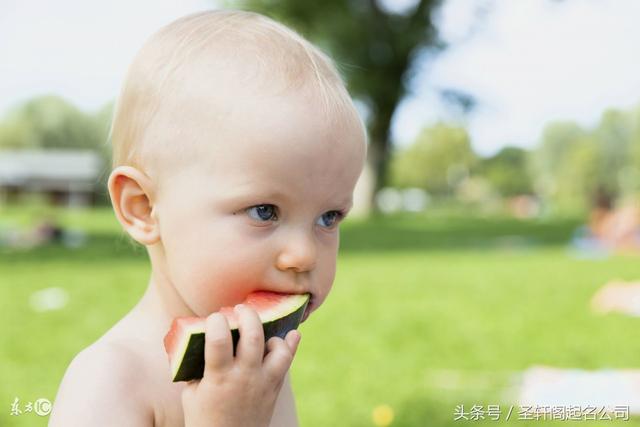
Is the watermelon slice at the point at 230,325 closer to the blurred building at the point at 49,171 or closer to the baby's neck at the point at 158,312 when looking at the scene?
the baby's neck at the point at 158,312

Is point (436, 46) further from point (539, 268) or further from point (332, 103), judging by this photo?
point (332, 103)

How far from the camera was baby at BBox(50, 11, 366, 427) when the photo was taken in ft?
5.13

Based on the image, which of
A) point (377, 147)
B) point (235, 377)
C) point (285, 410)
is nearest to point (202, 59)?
point (235, 377)

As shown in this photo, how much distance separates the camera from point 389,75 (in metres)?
23.4

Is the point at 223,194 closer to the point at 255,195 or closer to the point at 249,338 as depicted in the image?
the point at 255,195

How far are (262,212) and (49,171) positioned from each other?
3096cm

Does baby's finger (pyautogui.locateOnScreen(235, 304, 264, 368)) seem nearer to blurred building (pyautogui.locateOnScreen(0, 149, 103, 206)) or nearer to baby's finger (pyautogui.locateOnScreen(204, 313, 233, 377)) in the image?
baby's finger (pyautogui.locateOnScreen(204, 313, 233, 377))

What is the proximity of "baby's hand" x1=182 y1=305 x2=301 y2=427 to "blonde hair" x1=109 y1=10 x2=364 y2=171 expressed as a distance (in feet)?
1.40

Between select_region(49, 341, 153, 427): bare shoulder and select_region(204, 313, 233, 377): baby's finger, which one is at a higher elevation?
select_region(204, 313, 233, 377): baby's finger

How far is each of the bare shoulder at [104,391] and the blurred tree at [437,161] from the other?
77.9ft

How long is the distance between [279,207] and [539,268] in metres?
8.51

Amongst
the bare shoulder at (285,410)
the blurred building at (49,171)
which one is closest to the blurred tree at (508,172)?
the blurred building at (49,171)

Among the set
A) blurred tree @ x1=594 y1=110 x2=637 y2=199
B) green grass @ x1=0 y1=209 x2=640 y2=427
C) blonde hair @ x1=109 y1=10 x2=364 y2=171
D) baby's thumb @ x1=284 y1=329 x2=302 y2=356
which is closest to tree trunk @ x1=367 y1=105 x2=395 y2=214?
blurred tree @ x1=594 y1=110 x2=637 y2=199

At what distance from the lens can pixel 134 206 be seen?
172cm
